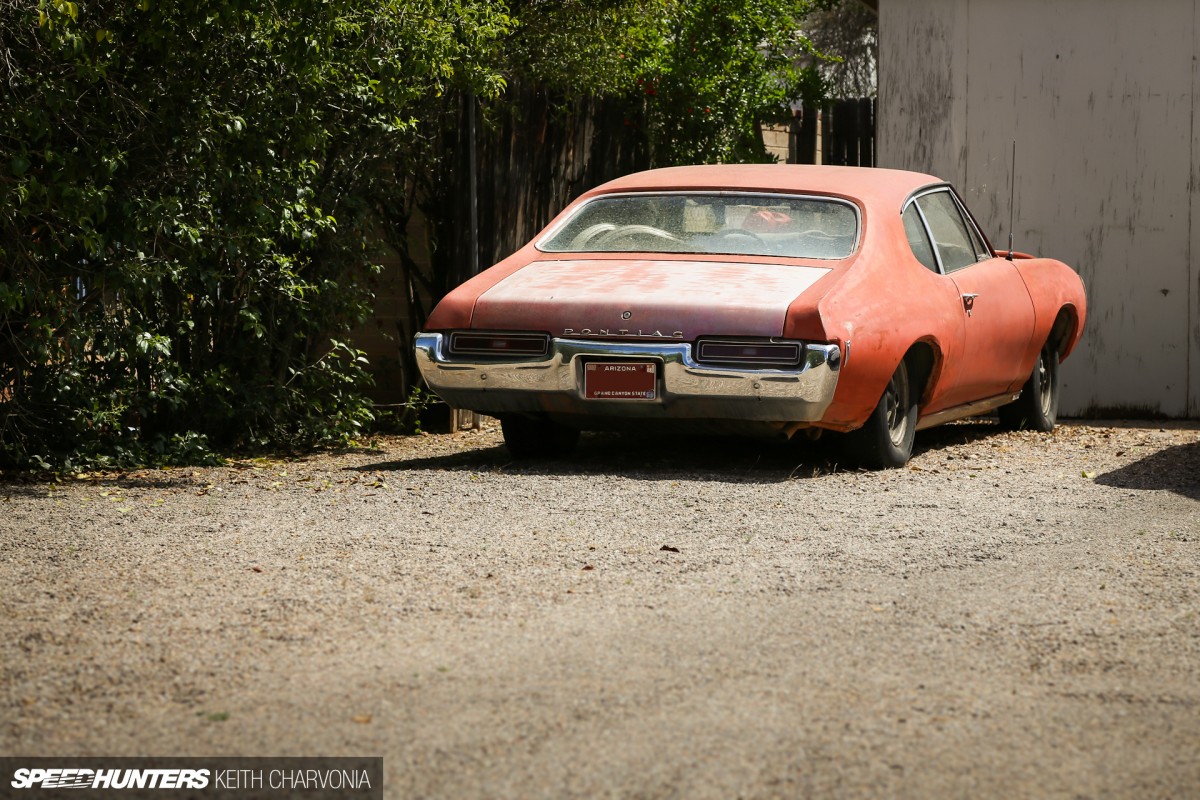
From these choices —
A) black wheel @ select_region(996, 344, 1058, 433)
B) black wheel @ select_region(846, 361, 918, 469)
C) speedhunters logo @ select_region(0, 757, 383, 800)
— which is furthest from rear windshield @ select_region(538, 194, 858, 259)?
speedhunters logo @ select_region(0, 757, 383, 800)

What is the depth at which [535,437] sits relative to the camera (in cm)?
832

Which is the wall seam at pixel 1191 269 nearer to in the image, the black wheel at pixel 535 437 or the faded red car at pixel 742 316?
the faded red car at pixel 742 316

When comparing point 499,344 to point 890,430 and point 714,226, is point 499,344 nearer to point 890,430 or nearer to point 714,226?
point 714,226

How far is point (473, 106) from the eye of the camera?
9.88 metres

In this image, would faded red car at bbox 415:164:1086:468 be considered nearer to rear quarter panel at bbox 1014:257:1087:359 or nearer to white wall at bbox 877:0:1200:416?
rear quarter panel at bbox 1014:257:1087:359

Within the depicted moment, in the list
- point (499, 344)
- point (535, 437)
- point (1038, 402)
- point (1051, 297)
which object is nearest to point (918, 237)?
point (1051, 297)

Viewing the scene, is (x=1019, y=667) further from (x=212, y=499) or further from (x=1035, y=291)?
(x=1035, y=291)

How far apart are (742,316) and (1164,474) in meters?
2.23

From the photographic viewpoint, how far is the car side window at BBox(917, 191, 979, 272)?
864 cm

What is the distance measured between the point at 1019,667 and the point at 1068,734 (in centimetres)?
55

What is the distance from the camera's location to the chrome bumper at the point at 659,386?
712cm

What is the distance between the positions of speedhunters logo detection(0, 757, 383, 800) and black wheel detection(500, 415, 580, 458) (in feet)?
15.2

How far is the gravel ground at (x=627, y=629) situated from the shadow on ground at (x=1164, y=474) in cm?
5

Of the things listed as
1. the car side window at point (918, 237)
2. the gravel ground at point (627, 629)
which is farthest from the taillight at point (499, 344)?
the car side window at point (918, 237)
